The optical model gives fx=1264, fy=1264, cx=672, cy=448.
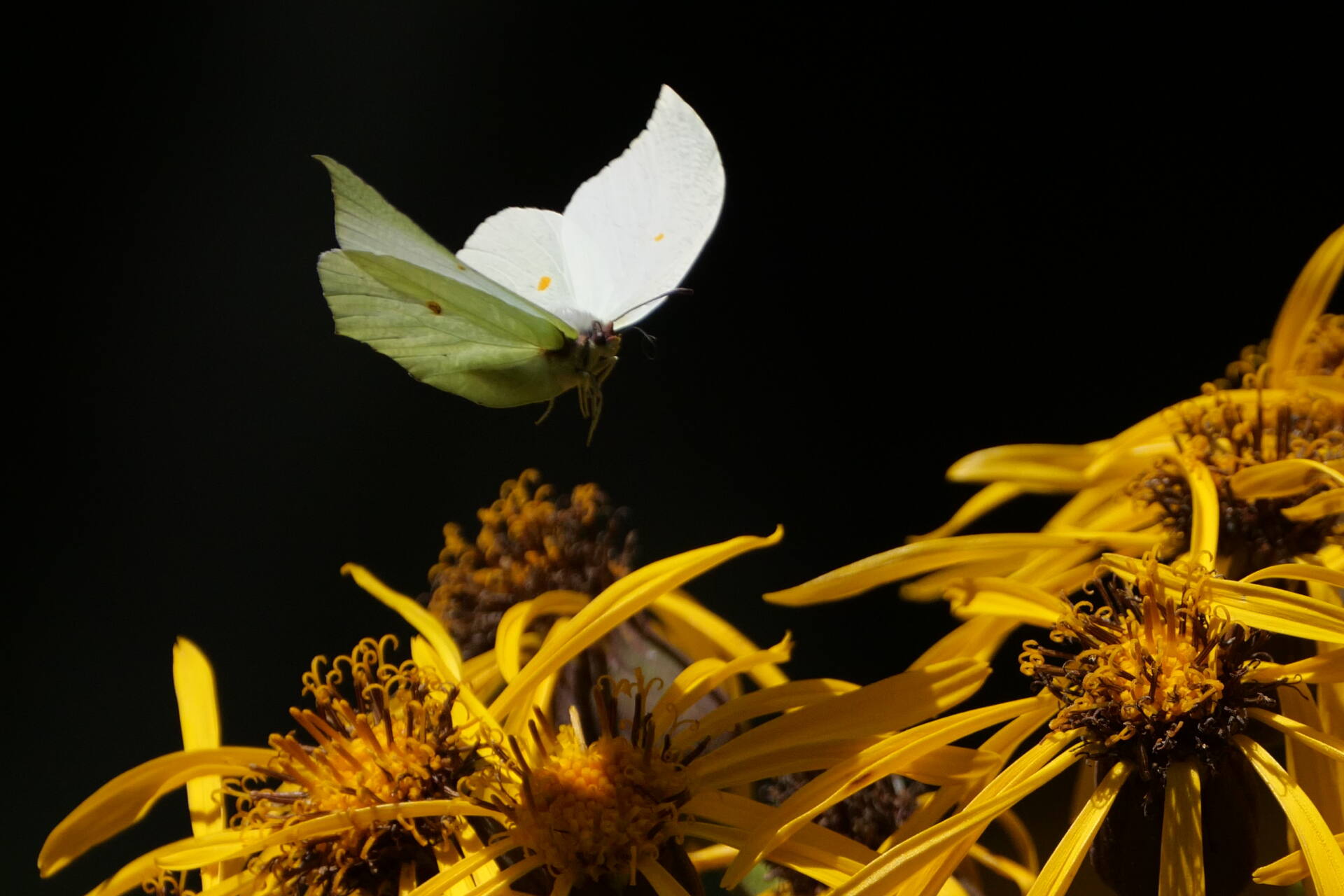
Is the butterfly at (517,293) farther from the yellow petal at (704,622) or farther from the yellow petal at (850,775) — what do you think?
the yellow petal at (850,775)

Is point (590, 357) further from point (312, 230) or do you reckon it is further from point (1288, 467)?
point (312, 230)

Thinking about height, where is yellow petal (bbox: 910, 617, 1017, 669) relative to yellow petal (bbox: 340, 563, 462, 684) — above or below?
below

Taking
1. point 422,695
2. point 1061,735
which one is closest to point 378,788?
point 422,695

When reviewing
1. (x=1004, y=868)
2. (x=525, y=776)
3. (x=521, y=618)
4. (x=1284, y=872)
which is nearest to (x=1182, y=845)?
(x=1284, y=872)

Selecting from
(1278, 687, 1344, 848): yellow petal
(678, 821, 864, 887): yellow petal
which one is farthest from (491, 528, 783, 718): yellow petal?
(1278, 687, 1344, 848): yellow petal

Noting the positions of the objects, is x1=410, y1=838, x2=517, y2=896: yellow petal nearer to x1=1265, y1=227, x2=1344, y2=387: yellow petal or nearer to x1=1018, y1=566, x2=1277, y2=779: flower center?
x1=1018, y1=566, x2=1277, y2=779: flower center
